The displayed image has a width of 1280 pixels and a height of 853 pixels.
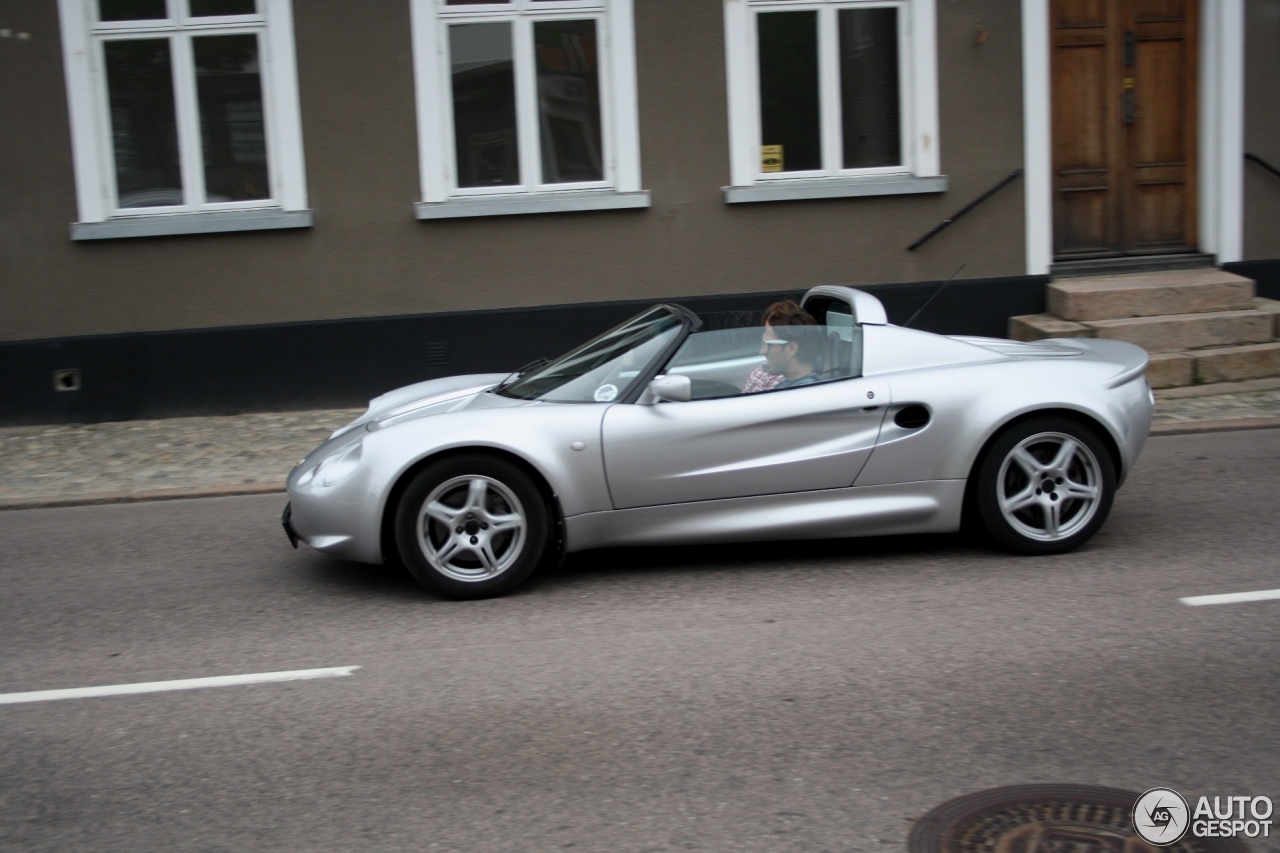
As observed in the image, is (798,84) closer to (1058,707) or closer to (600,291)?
(600,291)

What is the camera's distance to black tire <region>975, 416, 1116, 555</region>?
5781 mm

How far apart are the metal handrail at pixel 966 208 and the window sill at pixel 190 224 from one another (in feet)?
17.5

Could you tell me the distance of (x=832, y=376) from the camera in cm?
583

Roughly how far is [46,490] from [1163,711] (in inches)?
286

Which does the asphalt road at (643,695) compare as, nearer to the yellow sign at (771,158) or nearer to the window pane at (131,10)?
the yellow sign at (771,158)

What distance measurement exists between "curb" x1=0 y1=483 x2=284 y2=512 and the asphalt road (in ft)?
5.50

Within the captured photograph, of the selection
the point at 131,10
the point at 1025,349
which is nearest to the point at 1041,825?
the point at 1025,349

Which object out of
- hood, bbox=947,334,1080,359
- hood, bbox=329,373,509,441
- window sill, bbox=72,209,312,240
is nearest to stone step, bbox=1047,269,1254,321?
hood, bbox=947,334,1080,359

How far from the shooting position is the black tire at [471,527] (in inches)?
215

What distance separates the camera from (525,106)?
1105 cm

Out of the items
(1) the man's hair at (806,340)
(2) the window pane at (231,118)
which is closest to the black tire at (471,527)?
(1) the man's hair at (806,340)

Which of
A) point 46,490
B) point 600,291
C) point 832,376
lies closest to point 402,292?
point 600,291

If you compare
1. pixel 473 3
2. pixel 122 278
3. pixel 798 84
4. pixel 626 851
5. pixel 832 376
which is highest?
pixel 473 3

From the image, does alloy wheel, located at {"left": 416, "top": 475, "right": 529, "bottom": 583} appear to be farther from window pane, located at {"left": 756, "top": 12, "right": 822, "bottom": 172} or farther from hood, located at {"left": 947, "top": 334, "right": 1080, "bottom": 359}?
window pane, located at {"left": 756, "top": 12, "right": 822, "bottom": 172}
